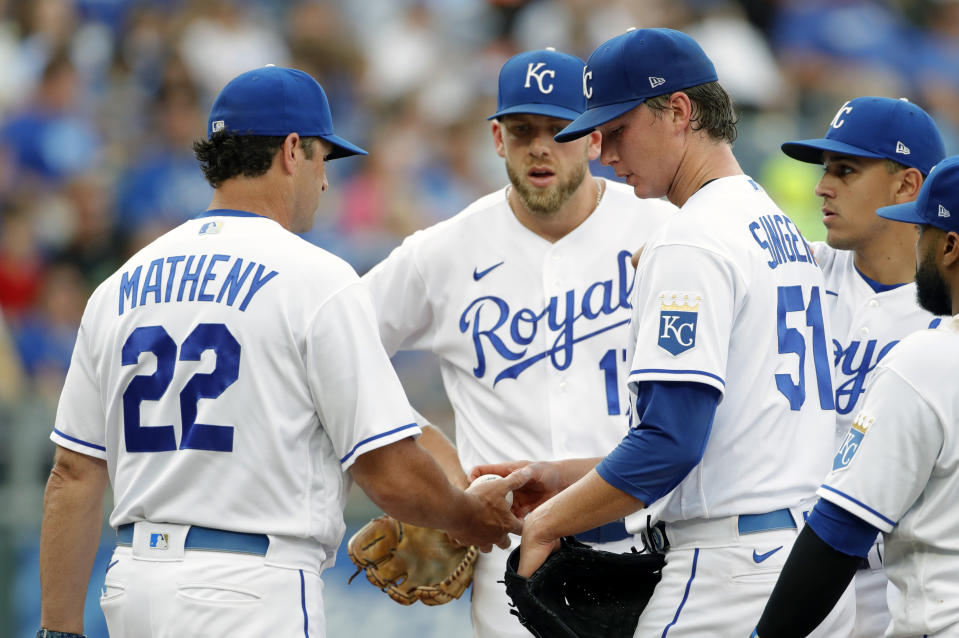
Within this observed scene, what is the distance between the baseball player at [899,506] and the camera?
292 centimetres

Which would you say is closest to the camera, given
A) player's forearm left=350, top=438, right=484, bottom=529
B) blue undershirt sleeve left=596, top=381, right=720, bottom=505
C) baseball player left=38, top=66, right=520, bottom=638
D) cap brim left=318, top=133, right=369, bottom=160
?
blue undershirt sleeve left=596, top=381, right=720, bottom=505

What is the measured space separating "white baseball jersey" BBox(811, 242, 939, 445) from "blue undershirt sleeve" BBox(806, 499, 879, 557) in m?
1.27

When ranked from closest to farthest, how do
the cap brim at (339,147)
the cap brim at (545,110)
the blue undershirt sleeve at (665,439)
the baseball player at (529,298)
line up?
the blue undershirt sleeve at (665,439)
the cap brim at (339,147)
the baseball player at (529,298)
the cap brim at (545,110)

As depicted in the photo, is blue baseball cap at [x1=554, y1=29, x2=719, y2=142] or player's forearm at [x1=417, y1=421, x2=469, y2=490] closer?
blue baseball cap at [x1=554, y1=29, x2=719, y2=142]

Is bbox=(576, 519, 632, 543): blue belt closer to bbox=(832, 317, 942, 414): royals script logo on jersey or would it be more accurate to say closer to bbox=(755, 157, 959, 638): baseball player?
bbox=(832, 317, 942, 414): royals script logo on jersey

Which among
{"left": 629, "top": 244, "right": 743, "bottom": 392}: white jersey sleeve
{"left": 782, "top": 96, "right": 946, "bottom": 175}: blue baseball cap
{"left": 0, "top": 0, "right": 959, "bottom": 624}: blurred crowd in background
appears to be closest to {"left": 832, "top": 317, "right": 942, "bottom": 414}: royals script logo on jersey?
{"left": 782, "top": 96, "right": 946, "bottom": 175}: blue baseball cap

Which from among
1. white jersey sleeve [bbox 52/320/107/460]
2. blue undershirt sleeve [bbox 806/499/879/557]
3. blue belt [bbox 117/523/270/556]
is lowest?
blue belt [bbox 117/523/270/556]

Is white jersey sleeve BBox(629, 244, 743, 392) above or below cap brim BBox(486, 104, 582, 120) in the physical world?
below

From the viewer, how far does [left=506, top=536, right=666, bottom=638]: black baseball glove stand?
3.51 metres

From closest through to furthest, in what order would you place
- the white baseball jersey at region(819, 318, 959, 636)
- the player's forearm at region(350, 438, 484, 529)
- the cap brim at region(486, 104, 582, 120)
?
the white baseball jersey at region(819, 318, 959, 636) < the player's forearm at region(350, 438, 484, 529) < the cap brim at region(486, 104, 582, 120)

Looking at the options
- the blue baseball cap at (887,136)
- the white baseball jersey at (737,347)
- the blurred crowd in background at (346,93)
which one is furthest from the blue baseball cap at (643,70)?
the blurred crowd in background at (346,93)

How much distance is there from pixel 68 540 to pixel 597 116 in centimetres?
200

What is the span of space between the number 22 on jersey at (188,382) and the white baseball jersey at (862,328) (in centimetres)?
203

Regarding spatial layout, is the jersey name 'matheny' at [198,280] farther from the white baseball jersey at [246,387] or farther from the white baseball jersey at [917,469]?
the white baseball jersey at [917,469]
